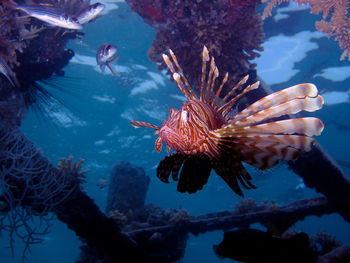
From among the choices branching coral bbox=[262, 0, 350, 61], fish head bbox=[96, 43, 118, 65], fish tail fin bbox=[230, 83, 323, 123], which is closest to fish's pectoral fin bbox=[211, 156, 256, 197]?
fish tail fin bbox=[230, 83, 323, 123]

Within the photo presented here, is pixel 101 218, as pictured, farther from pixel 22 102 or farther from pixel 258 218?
pixel 258 218

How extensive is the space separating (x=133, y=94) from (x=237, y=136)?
1391 cm

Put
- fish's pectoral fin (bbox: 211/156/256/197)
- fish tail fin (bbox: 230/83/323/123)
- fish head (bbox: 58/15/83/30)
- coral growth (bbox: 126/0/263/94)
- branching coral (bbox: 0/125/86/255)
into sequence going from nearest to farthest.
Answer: fish tail fin (bbox: 230/83/323/123)
fish's pectoral fin (bbox: 211/156/256/197)
fish head (bbox: 58/15/83/30)
branching coral (bbox: 0/125/86/255)
coral growth (bbox: 126/0/263/94)

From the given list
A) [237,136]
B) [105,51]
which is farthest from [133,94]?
[237,136]

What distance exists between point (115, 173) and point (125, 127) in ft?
23.9

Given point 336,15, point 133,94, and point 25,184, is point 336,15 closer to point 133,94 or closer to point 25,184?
point 25,184

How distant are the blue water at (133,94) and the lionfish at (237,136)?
3.81 meters

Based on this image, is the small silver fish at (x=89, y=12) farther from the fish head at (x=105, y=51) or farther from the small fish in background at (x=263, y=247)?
the small fish in background at (x=263, y=247)

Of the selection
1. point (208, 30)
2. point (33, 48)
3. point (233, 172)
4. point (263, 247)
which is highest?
point (33, 48)

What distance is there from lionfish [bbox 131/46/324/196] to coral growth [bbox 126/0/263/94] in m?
1.97

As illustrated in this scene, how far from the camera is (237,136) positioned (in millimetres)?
1816

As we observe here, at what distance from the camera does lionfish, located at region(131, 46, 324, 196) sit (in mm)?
1524

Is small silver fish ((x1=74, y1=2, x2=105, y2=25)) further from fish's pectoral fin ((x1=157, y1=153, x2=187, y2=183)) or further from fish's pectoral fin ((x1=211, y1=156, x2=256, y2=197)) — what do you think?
fish's pectoral fin ((x1=211, y1=156, x2=256, y2=197))

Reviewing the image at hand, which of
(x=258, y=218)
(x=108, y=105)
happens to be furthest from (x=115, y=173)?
(x=258, y=218)
